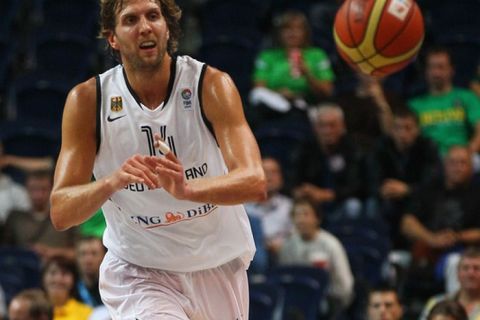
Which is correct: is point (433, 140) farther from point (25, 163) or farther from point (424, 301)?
point (25, 163)

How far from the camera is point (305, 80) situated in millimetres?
11867

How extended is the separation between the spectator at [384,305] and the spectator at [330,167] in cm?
202

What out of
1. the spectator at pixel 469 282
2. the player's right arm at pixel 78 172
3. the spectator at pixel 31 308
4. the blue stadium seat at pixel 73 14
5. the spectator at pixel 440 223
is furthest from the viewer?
the blue stadium seat at pixel 73 14

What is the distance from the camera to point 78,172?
4.97m

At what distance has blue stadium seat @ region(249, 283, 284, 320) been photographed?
8.37 meters

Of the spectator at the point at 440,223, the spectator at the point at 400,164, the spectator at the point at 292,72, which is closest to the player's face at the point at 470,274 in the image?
the spectator at the point at 440,223

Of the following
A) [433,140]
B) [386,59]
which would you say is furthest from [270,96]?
[386,59]

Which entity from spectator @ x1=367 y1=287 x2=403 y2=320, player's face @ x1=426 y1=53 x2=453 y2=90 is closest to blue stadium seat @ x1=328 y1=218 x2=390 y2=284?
spectator @ x1=367 y1=287 x2=403 y2=320

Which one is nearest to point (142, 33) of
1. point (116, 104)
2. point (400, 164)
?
point (116, 104)

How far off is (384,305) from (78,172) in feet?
12.7

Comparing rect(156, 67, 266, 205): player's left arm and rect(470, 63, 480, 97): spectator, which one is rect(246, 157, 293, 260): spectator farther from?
rect(156, 67, 266, 205): player's left arm

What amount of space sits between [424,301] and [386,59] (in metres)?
3.55

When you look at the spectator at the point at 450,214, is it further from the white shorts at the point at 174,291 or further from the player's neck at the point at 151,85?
the player's neck at the point at 151,85

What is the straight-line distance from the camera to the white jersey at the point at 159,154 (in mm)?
5090
